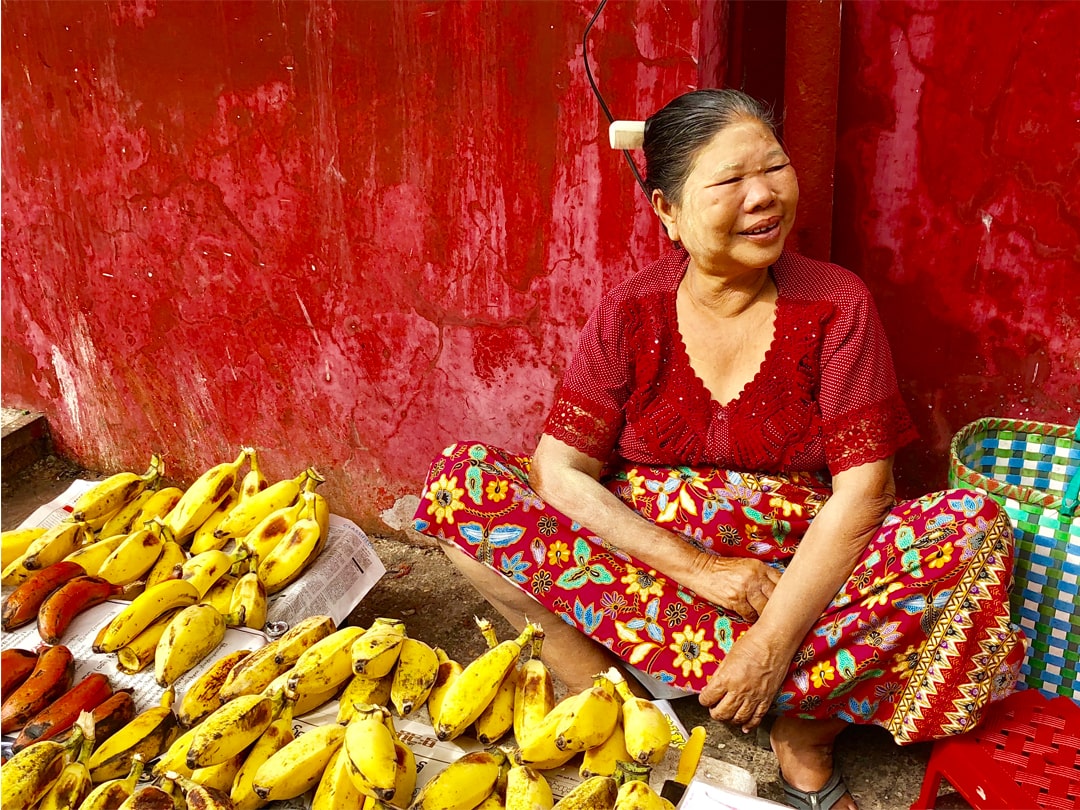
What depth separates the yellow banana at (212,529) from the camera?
9.41 feet

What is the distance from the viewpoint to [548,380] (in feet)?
10.0

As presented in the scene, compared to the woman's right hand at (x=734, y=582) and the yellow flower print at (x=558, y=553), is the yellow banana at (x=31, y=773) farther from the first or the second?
the woman's right hand at (x=734, y=582)

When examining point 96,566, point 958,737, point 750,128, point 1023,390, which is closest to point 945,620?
point 958,737

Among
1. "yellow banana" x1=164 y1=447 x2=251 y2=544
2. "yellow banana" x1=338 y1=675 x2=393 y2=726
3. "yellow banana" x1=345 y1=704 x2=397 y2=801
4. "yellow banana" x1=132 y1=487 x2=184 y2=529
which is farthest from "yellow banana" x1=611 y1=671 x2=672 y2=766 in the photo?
"yellow banana" x1=132 y1=487 x2=184 y2=529

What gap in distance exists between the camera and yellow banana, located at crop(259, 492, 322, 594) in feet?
8.72

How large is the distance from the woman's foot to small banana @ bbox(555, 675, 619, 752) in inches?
22.9

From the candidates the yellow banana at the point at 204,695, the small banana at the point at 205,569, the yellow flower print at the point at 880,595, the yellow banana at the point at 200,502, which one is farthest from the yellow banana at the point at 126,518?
the yellow flower print at the point at 880,595

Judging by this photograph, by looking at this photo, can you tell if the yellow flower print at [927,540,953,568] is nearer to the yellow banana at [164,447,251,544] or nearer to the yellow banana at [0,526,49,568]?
the yellow banana at [164,447,251,544]

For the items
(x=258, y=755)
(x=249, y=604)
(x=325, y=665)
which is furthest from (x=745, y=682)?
(x=249, y=604)

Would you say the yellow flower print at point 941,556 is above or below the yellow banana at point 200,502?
above

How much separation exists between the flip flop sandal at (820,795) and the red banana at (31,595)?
2.04 meters

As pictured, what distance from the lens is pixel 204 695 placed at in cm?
220

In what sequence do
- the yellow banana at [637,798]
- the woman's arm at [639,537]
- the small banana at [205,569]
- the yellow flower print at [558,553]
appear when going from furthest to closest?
the small banana at [205,569], the yellow flower print at [558,553], the woman's arm at [639,537], the yellow banana at [637,798]

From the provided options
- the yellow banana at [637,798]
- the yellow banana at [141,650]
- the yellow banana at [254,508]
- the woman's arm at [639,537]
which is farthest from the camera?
the yellow banana at [254,508]
